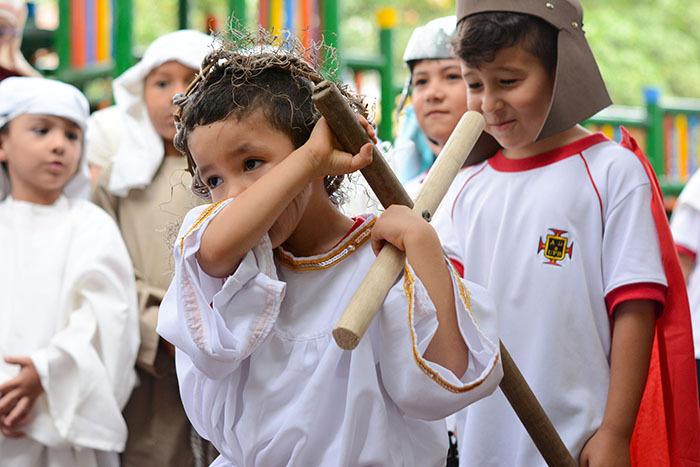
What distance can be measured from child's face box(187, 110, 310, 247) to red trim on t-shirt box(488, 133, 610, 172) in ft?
3.29

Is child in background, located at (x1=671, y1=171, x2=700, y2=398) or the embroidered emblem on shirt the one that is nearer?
the embroidered emblem on shirt

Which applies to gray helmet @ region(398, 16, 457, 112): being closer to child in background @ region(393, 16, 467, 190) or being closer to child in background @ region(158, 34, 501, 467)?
child in background @ region(393, 16, 467, 190)

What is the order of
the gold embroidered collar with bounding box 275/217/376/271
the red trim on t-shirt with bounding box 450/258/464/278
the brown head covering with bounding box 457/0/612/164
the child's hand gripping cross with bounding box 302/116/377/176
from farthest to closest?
the red trim on t-shirt with bounding box 450/258/464/278 < the brown head covering with bounding box 457/0/612/164 < the gold embroidered collar with bounding box 275/217/376/271 < the child's hand gripping cross with bounding box 302/116/377/176

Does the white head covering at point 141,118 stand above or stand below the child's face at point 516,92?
below

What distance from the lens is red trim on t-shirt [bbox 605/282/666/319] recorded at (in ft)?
9.18

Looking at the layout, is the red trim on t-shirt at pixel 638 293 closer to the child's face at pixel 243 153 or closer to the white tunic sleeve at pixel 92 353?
the child's face at pixel 243 153

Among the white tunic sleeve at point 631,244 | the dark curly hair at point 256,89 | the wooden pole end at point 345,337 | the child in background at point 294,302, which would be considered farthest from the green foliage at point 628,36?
the wooden pole end at point 345,337

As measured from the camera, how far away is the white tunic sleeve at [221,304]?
7.15 ft

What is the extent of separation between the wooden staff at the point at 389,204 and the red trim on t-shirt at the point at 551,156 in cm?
60

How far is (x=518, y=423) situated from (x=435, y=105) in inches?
54.9

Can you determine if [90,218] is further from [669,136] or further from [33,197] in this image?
[669,136]

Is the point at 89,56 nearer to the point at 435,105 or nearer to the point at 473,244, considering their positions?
the point at 435,105

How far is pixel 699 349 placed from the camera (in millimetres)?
4992

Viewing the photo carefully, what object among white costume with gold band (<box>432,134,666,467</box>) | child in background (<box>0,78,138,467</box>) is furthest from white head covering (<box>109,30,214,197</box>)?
white costume with gold band (<box>432,134,666,467</box>)
